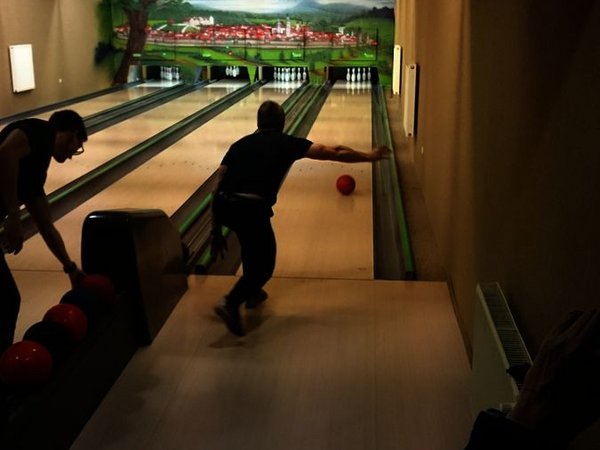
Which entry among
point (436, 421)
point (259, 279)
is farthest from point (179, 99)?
point (436, 421)

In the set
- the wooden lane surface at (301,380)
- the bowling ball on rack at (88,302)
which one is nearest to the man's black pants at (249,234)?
the wooden lane surface at (301,380)

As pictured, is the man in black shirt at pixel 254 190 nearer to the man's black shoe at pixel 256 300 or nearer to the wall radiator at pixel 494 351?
the man's black shoe at pixel 256 300

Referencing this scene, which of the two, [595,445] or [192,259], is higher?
[595,445]

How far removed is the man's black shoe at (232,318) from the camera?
3186 millimetres

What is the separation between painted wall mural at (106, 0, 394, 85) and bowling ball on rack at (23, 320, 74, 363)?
37.8 ft

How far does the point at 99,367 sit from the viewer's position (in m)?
2.63

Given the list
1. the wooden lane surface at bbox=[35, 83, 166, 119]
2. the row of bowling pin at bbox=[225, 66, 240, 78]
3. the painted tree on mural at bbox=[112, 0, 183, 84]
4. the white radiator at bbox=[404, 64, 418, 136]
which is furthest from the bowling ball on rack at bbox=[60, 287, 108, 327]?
the row of bowling pin at bbox=[225, 66, 240, 78]

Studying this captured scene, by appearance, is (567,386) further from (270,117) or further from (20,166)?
(270,117)

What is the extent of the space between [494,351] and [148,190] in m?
4.17

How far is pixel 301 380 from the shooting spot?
280cm

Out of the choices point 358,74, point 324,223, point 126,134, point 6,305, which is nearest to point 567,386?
point 6,305

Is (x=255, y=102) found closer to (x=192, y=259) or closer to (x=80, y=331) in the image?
(x=192, y=259)

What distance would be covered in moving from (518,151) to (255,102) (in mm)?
9155

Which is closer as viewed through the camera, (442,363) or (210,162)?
(442,363)
